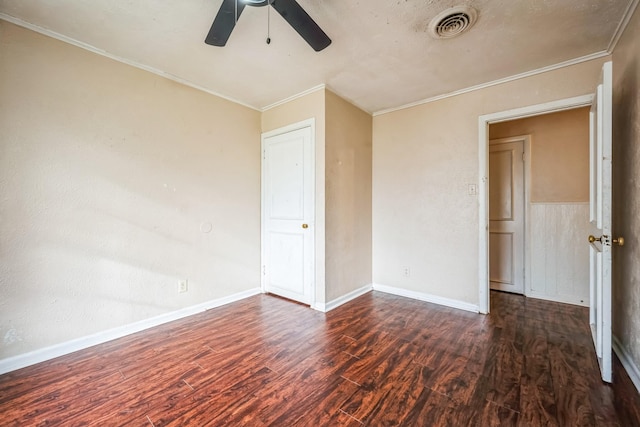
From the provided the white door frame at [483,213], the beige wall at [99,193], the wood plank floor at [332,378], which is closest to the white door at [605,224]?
the wood plank floor at [332,378]

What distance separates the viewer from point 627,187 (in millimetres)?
1821

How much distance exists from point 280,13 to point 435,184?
2.43m

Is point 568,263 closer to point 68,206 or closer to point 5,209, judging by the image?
point 68,206

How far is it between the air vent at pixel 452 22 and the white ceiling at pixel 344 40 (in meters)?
0.04

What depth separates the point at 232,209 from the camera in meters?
3.15

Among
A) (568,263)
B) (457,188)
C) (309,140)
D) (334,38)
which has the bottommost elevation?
(568,263)

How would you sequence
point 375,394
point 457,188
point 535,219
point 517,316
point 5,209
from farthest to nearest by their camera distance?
point 535,219 < point 457,188 < point 517,316 < point 5,209 < point 375,394

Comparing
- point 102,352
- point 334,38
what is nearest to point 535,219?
point 334,38

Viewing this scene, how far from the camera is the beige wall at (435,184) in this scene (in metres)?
2.70

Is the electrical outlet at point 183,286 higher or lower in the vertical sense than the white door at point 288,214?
lower

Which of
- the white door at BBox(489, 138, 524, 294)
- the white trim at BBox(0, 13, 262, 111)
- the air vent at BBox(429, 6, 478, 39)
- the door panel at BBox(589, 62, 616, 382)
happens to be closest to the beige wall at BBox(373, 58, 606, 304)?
the door panel at BBox(589, 62, 616, 382)

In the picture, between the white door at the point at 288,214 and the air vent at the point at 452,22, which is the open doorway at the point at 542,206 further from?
the white door at the point at 288,214

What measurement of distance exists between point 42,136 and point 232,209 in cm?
165

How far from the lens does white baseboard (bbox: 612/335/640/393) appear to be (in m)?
1.60
